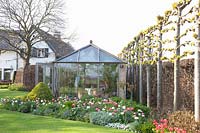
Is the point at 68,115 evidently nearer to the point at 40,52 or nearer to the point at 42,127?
the point at 42,127

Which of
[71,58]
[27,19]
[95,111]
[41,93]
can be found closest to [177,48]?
[95,111]

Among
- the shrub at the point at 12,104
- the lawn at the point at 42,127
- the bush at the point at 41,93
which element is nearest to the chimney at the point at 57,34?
the bush at the point at 41,93

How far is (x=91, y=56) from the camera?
771 inches

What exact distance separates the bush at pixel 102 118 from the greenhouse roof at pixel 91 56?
910 centimetres

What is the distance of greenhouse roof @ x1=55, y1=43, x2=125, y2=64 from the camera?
1941 centimetres

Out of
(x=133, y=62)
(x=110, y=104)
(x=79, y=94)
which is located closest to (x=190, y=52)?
(x=110, y=104)

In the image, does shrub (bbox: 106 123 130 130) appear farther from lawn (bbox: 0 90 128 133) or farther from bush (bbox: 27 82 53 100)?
bush (bbox: 27 82 53 100)

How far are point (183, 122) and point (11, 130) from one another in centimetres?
418

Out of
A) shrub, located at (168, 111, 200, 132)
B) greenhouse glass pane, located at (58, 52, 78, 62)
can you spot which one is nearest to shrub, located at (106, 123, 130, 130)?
shrub, located at (168, 111, 200, 132)

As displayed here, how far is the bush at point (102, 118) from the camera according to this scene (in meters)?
9.98

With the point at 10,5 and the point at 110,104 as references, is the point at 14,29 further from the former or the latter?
the point at 110,104

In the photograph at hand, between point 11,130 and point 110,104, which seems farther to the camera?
point 110,104

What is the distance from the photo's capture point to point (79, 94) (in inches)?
782

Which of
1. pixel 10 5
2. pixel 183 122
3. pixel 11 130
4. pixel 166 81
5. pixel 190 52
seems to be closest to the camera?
pixel 183 122
